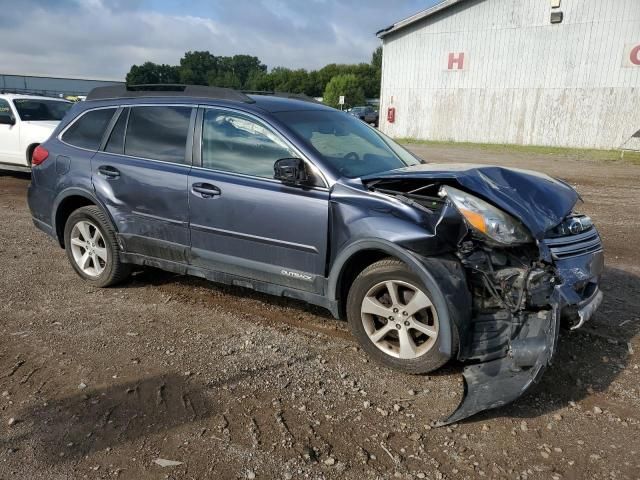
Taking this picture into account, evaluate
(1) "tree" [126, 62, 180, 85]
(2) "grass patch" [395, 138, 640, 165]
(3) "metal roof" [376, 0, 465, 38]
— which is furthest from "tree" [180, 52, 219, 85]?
(2) "grass patch" [395, 138, 640, 165]

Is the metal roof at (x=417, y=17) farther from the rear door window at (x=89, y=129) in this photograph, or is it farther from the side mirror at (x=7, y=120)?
the rear door window at (x=89, y=129)

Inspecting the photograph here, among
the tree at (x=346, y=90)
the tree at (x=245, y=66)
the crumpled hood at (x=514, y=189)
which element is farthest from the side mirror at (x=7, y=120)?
the tree at (x=245, y=66)

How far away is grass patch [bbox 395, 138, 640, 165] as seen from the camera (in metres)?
20.2

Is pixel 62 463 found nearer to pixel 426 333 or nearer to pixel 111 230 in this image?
pixel 426 333

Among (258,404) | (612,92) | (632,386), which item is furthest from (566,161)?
(258,404)

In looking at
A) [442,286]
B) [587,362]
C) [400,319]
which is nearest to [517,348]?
[442,286]

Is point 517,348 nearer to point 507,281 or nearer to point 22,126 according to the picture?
point 507,281

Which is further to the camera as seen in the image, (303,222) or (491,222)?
(303,222)

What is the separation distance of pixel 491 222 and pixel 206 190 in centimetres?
220

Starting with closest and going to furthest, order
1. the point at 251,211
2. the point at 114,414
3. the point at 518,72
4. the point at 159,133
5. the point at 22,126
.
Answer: the point at 114,414, the point at 251,211, the point at 159,133, the point at 22,126, the point at 518,72

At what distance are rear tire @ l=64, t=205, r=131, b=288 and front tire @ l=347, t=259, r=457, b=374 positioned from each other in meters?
2.48

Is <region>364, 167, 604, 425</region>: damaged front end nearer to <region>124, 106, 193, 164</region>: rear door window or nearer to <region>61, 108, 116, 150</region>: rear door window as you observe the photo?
<region>124, 106, 193, 164</region>: rear door window

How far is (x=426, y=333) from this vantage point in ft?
11.8

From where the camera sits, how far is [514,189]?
12.2ft
